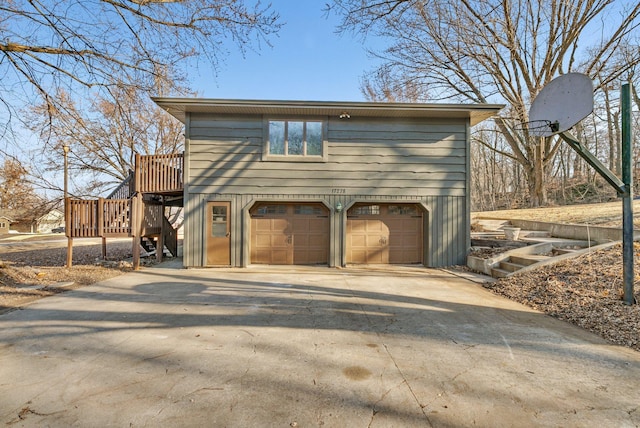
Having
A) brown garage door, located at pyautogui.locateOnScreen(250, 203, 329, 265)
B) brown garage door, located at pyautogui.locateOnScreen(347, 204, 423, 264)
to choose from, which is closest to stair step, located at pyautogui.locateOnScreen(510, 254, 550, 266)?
brown garage door, located at pyautogui.locateOnScreen(347, 204, 423, 264)

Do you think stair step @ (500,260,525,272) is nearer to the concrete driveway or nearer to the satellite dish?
the concrete driveway

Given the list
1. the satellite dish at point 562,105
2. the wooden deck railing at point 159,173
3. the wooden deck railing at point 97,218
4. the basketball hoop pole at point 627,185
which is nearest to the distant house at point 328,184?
the wooden deck railing at point 159,173

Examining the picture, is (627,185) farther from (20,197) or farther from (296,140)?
(20,197)

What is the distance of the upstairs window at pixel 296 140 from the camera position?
8.61 meters

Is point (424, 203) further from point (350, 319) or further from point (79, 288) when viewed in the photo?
point (79, 288)

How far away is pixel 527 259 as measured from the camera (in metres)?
6.76

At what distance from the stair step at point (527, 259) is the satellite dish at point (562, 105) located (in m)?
2.96

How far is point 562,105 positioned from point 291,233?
6.71m

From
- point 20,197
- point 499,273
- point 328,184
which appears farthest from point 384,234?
point 20,197

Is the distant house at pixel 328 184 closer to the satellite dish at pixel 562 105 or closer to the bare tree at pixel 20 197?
the satellite dish at pixel 562 105

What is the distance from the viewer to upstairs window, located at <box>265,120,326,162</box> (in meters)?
8.61

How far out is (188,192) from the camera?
8414 mm

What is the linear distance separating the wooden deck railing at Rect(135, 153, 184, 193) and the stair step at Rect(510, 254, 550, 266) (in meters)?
9.10

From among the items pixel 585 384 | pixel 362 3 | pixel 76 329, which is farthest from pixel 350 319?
pixel 362 3
